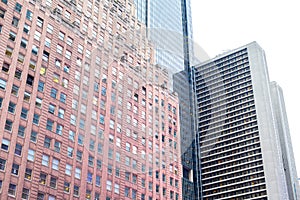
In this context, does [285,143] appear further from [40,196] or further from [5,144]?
[5,144]

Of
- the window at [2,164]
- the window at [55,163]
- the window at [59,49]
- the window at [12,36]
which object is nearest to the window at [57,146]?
the window at [55,163]

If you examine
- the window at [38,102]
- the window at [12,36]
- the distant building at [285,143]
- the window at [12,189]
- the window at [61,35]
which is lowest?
the window at [12,189]

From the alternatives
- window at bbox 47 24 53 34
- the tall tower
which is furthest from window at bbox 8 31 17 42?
the tall tower

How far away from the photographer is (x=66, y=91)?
1882 inches

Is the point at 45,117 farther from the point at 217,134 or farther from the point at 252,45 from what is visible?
the point at 252,45

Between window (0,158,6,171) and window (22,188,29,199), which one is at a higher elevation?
window (0,158,6,171)

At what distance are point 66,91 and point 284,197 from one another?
68.8m

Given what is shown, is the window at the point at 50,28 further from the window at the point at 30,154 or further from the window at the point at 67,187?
the window at the point at 67,187

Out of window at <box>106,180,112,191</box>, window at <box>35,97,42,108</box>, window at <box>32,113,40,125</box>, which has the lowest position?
window at <box>106,180,112,191</box>

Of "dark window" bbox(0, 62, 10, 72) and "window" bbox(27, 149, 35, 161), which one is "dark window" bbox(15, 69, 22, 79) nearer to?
"dark window" bbox(0, 62, 10, 72)

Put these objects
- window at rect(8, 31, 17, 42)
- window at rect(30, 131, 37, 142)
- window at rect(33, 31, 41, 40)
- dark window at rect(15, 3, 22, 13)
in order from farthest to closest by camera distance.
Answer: window at rect(33, 31, 41, 40), dark window at rect(15, 3, 22, 13), window at rect(8, 31, 17, 42), window at rect(30, 131, 37, 142)

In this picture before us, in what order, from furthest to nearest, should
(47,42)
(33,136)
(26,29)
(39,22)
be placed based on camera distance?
(47,42)
(39,22)
(26,29)
(33,136)

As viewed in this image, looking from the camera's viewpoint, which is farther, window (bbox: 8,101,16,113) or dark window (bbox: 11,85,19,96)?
dark window (bbox: 11,85,19,96)

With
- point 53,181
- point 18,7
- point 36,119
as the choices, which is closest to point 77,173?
point 53,181
